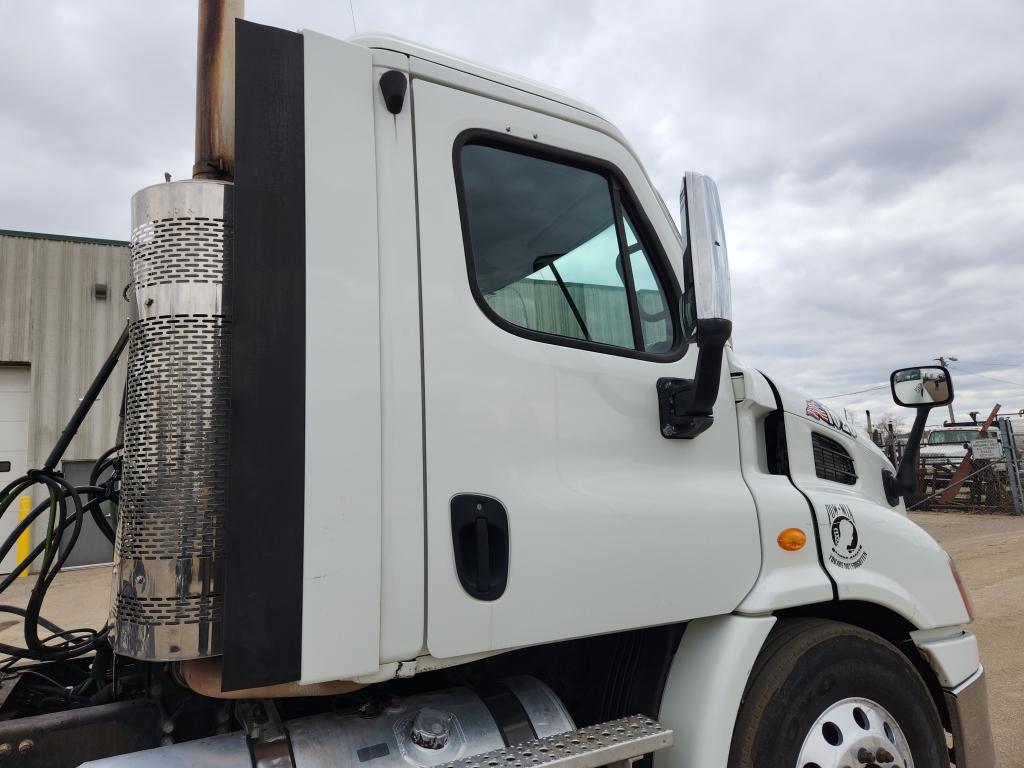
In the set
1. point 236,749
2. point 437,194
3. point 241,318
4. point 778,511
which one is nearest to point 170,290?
point 241,318

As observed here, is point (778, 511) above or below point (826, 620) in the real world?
above

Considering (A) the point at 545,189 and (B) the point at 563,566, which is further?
(A) the point at 545,189

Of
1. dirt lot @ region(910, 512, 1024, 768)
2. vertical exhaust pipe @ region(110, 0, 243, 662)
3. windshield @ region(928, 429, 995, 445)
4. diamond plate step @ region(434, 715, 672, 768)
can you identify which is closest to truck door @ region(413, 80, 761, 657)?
diamond plate step @ region(434, 715, 672, 768)

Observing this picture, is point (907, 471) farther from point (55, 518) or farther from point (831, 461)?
point (55, 518)

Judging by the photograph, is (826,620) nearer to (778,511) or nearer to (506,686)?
(778,511)

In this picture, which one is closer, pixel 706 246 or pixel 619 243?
pixel 706 246

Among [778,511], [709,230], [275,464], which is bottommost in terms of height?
[778,511]

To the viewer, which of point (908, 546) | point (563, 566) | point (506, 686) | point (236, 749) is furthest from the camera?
point (908, 546)

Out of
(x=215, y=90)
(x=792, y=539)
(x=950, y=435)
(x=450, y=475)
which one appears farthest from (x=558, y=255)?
(x=950, y=435)

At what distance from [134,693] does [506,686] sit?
1221 mm

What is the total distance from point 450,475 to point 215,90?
1.18 m

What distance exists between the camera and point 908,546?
237cm

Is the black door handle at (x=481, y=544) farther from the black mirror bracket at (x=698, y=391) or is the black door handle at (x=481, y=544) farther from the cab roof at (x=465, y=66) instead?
the cab roof at (x=465, y=66)

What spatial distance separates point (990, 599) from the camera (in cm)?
686
